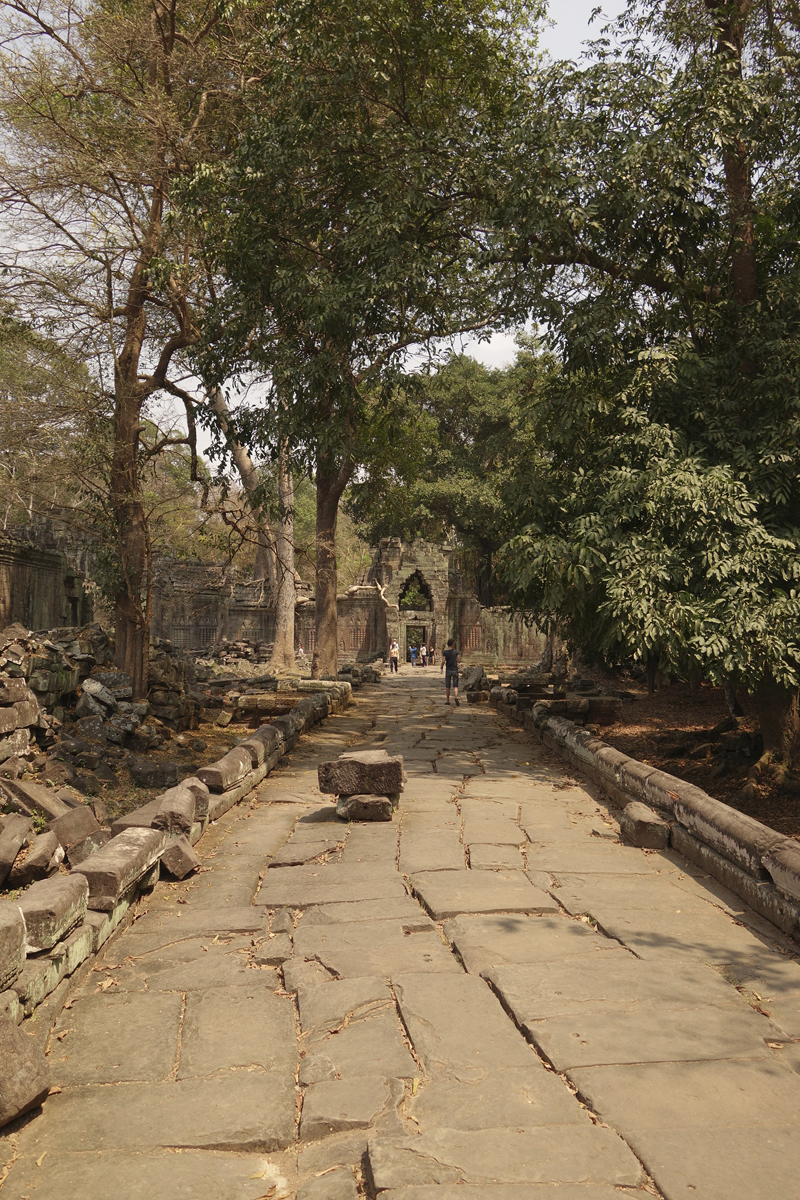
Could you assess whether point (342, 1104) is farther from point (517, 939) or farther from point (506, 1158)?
point (517, 939)

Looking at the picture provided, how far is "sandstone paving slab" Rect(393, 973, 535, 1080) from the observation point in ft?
10.3

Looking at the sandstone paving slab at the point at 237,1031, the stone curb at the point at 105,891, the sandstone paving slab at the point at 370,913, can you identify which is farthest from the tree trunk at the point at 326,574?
the sandstone paving slab at the point at 237,1031

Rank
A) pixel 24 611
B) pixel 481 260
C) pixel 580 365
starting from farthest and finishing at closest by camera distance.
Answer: pixel 24 611 < pixel 481 260 < pixel 580 365

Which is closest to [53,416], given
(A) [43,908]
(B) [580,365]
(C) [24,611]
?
(C) [24,611]

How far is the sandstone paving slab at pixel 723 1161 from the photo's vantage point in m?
2.43

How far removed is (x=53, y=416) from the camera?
38.9 ft

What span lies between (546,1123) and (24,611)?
12.7 metres

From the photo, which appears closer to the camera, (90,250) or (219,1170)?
(219,1170)

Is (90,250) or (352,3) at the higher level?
(352,3)

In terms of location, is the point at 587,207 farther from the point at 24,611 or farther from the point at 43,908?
the point at 24,611

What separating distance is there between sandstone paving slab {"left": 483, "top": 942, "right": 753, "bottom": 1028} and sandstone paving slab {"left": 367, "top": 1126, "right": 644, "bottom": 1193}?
0.76 meters

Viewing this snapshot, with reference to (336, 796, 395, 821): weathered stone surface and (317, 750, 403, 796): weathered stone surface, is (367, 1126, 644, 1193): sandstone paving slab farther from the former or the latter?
(317, 750, 403, 796): weathered stone surface

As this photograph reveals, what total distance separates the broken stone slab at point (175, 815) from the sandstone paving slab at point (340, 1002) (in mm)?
2336

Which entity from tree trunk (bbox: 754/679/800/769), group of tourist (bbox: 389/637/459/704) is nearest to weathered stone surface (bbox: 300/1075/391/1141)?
tree trunk (bbox: 754/679/800/769)
